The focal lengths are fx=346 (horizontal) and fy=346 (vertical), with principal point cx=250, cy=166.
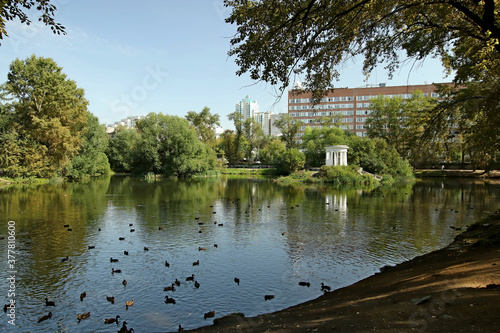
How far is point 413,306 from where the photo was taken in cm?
621

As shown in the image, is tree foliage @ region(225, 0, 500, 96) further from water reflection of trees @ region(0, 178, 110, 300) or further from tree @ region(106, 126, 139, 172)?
tree @ region(106, 126, 139, 172)

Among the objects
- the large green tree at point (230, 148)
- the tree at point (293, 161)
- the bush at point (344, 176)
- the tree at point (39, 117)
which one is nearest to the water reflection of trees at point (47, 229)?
the tree at point (39, 117)

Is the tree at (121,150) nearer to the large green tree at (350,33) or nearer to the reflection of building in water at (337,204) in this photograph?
the reflection of building in water at (337,204)

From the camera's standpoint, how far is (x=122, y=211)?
78.1ft

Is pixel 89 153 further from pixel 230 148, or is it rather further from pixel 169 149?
pixel 230 148

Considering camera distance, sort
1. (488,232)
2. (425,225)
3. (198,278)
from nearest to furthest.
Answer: (198,278), (488,232), (425,225)

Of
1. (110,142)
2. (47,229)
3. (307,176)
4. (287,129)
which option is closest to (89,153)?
(110,142)

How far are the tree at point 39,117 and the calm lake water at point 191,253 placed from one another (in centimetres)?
2121

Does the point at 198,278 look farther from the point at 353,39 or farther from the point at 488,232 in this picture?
the point at 488,232

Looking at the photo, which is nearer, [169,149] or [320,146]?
[169,149]

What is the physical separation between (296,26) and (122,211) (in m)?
18.9

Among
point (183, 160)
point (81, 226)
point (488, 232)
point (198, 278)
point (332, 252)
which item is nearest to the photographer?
point (198, 278)

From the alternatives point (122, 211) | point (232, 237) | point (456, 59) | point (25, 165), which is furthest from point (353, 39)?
point (25, 165)

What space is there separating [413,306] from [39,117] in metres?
51.8
